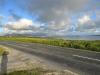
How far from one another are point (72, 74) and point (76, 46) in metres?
19.7

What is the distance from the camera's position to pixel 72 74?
10.2 metres

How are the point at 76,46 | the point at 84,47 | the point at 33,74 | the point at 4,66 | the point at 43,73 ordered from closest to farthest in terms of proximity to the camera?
the point at 33,74, the point at 43,73, the point at 4,66, the point at 84,47, the point at 76,46

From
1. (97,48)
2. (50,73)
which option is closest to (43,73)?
(50,73)

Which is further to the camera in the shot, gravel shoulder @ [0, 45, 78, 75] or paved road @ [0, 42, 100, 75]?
paved road @ [0, 42, 100, 75]

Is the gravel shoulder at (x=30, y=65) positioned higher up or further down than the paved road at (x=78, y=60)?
further down

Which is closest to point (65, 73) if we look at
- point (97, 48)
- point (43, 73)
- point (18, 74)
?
point (43, 73)

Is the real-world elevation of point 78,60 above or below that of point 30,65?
above

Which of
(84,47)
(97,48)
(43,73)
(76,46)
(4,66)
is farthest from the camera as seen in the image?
(76,46)

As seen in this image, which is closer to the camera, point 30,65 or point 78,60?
point 30,65

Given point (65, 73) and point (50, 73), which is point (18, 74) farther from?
point (65, 73)

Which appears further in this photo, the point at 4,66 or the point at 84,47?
the point at 84,47

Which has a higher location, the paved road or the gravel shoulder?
the paved road

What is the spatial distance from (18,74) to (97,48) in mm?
16569

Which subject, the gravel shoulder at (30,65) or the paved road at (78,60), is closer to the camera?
the gravel shoulder at (30,65)
